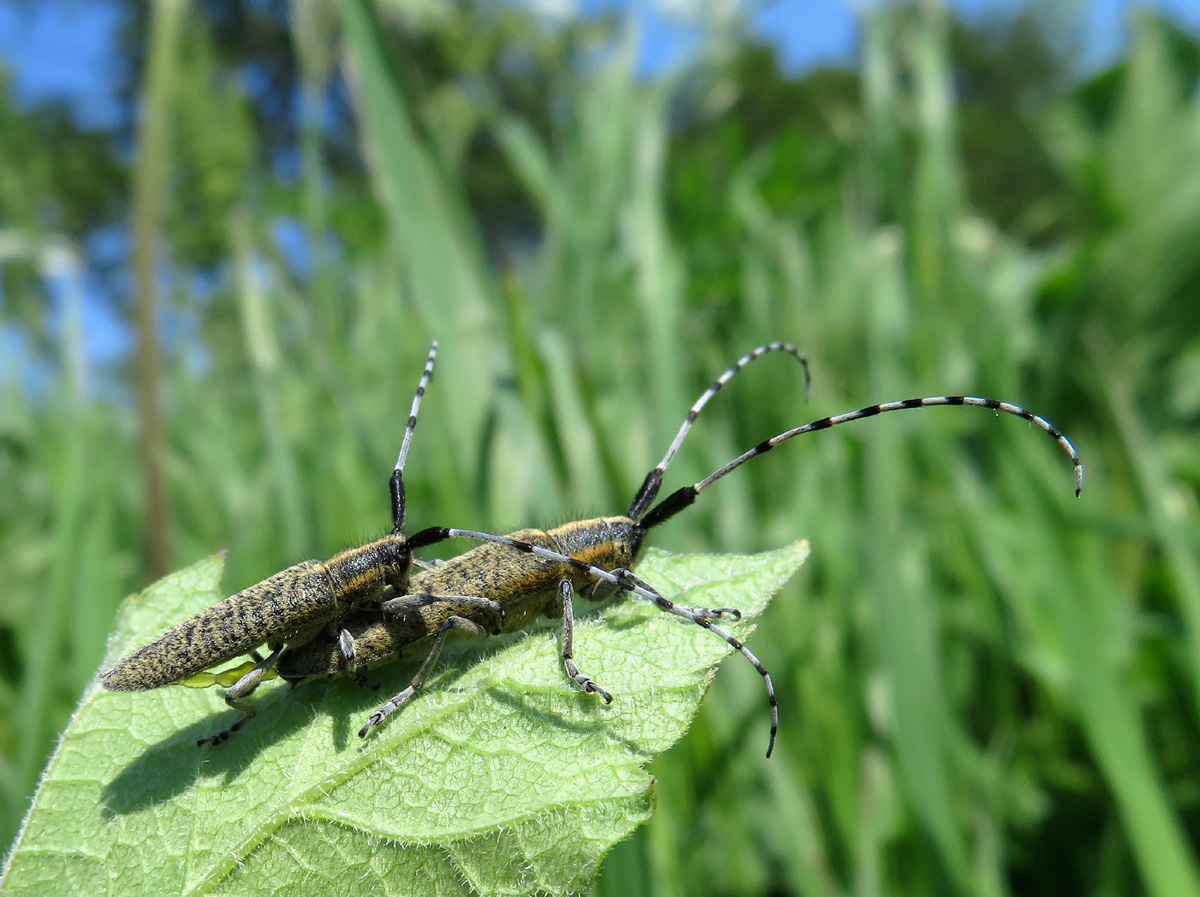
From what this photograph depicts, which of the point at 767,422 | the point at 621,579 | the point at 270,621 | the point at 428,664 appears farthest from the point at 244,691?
the point at 767,422

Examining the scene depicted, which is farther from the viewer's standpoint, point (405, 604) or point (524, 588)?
point (524, 588)

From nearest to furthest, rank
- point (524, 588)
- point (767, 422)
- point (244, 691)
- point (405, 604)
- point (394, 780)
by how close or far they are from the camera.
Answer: point (394, 780), point (244, 691), point (405, 604), point (524, 588), point (767, 422)

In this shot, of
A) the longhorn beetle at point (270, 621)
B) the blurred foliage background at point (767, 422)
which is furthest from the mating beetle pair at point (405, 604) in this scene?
the blurred foliage background at point (767, 422)

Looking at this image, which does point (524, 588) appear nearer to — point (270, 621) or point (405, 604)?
point (405, 604)

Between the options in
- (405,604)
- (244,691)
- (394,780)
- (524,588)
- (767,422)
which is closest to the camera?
(394,780)

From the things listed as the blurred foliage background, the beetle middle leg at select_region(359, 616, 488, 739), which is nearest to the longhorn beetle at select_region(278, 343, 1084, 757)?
the beetle middle leg at select_region(359, 616, 488, 739)

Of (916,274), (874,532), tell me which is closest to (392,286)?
(916,274)

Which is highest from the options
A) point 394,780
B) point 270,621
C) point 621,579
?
point 270,621

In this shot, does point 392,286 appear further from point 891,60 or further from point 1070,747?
point 1070,747
